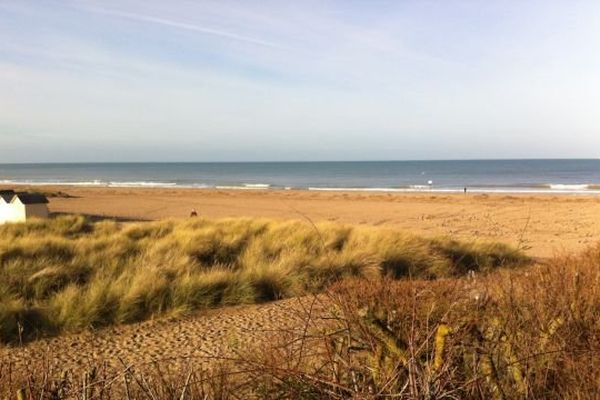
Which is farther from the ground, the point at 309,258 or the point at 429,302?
the point at 429,302

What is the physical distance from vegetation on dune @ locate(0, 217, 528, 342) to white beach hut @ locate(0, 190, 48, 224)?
2676mm

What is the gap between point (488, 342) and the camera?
3.18 metres

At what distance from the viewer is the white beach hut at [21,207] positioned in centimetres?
1603

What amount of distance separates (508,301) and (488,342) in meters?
0.73

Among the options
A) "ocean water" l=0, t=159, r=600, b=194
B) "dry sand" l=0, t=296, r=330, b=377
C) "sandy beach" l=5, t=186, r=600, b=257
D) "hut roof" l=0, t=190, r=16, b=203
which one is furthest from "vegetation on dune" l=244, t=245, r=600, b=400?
"ocean water" l=0, t=159, r=600, b=194

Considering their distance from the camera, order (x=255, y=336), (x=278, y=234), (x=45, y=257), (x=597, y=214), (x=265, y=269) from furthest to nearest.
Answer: (x=597, y=214) < (x=278, y=234) < (x=45, y=257) < (x=265, y=269) < (x=255, y=336)

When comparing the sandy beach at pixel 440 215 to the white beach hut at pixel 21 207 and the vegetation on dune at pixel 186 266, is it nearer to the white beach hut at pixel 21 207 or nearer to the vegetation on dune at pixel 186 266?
the vegetation on dune at pixel 186 266

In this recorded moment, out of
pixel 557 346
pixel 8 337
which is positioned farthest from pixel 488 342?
pixel 8 337

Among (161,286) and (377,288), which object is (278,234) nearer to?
(161,286)

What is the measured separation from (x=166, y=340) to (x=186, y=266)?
9.51 ft

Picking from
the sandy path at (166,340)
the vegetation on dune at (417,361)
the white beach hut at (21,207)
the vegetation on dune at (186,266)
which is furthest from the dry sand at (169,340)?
the white beach hut at (21,207)

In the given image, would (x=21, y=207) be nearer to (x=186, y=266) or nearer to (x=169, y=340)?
(x=186, y=266)

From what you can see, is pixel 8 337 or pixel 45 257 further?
pixel 45 257

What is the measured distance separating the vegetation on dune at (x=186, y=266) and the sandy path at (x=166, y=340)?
0.28m
